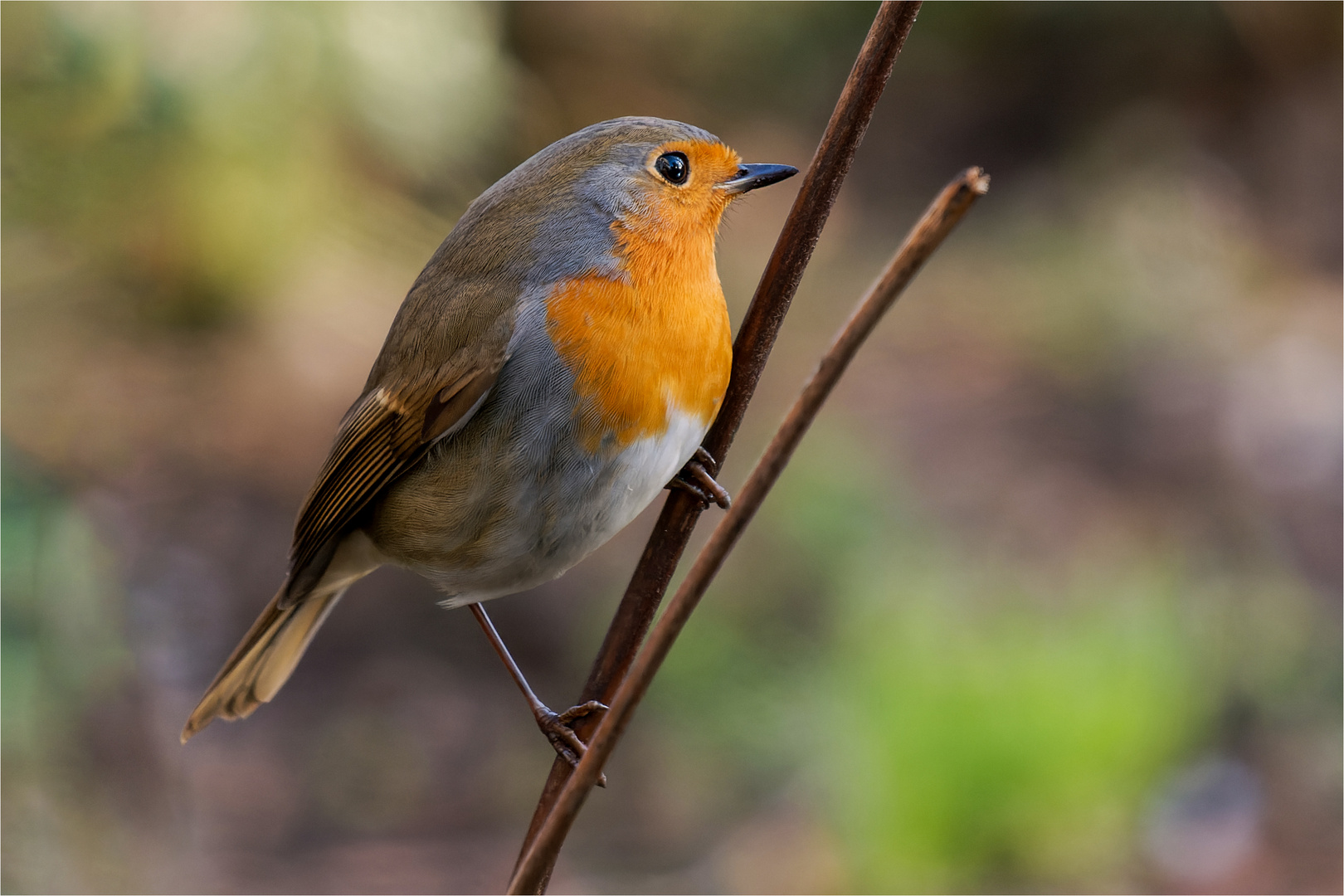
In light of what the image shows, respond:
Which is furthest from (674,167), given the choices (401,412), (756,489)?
(756,489)

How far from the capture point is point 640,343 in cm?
164

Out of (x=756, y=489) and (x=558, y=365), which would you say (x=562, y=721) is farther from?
(x=756, y=489)

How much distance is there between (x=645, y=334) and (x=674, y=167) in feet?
1.02

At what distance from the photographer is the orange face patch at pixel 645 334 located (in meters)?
1.63

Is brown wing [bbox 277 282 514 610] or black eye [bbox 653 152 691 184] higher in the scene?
black eye [bbox 653 152 691 184]

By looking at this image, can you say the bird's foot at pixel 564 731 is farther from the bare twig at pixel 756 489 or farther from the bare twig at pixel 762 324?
the bare twig at pixel 756 489

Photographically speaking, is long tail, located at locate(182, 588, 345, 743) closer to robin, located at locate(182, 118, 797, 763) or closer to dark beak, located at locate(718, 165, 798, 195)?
robin, located at locate(182, 118, 797, 763)

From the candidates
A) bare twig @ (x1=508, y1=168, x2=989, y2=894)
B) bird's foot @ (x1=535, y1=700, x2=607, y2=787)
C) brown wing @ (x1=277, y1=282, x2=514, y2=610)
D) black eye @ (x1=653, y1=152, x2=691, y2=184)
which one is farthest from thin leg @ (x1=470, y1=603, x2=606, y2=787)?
black eye @ (x1=653, y1=152, x2=691, y2=184)

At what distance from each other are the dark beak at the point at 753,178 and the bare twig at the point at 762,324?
0.41 metres

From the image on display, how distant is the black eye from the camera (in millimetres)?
1770

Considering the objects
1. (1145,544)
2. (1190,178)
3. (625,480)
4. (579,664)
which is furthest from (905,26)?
(1190,178)

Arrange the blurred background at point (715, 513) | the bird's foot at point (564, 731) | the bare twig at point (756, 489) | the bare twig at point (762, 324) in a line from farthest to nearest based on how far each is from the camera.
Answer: the blurred background at point (715, 513) < the bird's foot at point (564, 731) < the bare twig at point (762, 324) < the bare twig at point (756, 489)

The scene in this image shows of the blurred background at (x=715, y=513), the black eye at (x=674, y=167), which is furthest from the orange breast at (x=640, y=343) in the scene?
the blurred background at (x=715, y=513)

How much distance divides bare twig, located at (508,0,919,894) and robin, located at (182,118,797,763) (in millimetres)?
124
